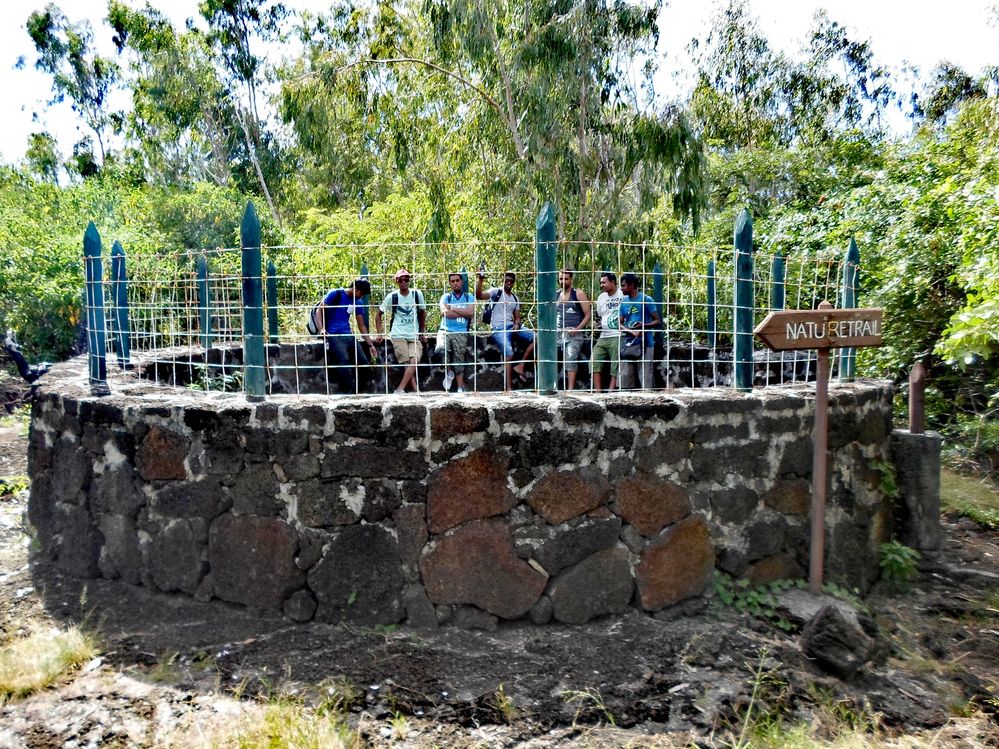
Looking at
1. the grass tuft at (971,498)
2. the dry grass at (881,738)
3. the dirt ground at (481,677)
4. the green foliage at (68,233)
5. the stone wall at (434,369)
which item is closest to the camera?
the dry grass at (881,738)

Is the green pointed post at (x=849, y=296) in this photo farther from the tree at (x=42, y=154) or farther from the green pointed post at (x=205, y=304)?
the tree at (x=42, y=154)

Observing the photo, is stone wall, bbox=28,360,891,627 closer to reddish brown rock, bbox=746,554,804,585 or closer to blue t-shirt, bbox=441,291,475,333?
reddish brown rock, bbox=746,554,804,585

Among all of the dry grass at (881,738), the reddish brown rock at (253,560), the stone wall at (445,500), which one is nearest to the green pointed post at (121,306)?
the stone wall at (445,500)

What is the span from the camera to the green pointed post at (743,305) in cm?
475

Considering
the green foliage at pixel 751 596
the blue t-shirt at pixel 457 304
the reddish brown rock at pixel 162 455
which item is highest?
the blue t-shirt at pixel 457 304

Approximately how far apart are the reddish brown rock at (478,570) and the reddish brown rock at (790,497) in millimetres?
1547

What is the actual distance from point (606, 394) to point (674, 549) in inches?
35.9

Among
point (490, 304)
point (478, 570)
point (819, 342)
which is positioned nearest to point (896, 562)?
point (819, 342)

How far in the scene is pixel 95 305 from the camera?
5422 mm

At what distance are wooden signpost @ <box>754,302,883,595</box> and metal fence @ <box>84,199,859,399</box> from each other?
1.06 feet

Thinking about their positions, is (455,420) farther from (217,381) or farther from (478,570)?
(217,381)

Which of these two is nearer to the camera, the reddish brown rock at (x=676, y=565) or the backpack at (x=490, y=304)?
the reddish brown rock at (x=676, y=565)

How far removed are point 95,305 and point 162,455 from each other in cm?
Result: 154

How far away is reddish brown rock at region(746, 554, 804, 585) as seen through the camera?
4.66 meters
